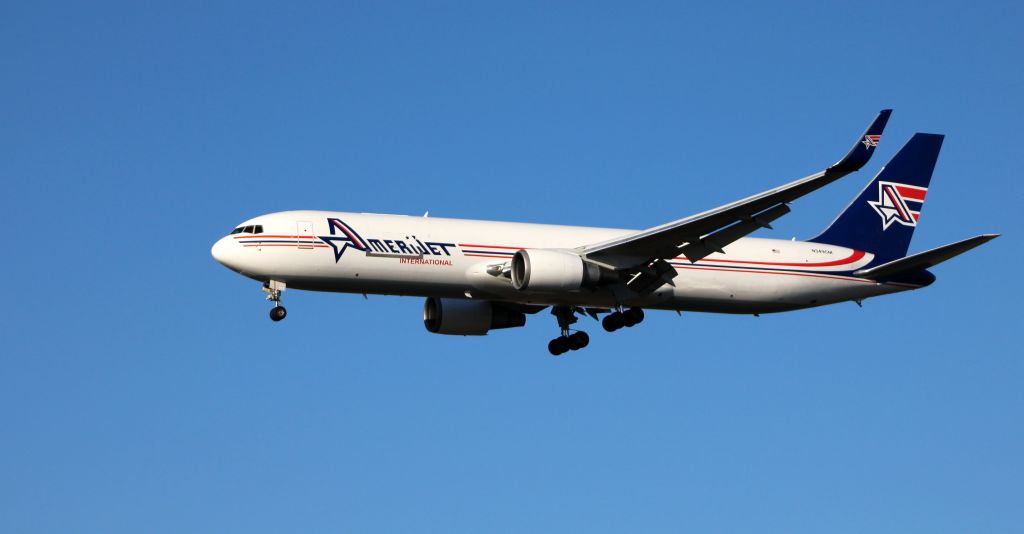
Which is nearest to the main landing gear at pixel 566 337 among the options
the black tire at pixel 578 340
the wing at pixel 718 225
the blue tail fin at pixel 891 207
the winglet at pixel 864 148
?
the black tire at pixel 578 340

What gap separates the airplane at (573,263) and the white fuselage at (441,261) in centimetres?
4

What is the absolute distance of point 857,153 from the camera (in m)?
37.5

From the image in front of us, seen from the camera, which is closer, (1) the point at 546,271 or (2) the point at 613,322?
(1) the point at 546,271

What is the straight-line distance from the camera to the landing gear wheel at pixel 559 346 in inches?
2008

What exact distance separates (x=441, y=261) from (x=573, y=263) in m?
Result: 4.07

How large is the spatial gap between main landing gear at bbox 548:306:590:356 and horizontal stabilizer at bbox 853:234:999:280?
378 inches

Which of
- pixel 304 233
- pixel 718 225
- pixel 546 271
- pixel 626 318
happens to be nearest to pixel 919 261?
pixel 718 225

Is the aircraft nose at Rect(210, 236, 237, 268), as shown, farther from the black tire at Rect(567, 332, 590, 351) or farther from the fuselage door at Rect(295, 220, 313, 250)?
the black tire at Rect(567, 332, 590, 351)

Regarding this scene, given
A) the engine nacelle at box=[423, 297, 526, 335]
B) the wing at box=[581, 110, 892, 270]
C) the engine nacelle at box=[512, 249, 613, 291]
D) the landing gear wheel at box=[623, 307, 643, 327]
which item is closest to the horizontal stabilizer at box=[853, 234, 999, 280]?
the wing at box=[581, 110, 892, 270]

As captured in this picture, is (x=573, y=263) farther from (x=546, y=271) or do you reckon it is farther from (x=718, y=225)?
Answer: (x=718, y=225)

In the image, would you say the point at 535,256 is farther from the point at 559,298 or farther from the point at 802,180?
the point at 802,180

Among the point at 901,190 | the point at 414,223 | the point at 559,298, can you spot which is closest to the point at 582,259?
the point at 559,298

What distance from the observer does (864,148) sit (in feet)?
123

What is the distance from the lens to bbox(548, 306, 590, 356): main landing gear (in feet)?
167
